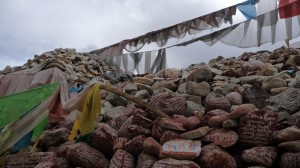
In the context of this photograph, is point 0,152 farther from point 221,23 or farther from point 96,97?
point 221,23

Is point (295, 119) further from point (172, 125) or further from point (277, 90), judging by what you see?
point (172, 125)

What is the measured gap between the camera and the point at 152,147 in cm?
353

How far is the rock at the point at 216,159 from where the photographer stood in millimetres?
3158

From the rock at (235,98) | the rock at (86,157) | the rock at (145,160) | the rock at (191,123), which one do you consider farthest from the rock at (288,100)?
the rock at (86,157)

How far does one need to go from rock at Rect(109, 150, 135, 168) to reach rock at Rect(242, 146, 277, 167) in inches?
45.3

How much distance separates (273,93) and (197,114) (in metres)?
1.19

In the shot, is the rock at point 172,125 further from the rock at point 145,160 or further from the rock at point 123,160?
the rock at point 123,160

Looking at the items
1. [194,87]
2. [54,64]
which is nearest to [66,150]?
[194,87]

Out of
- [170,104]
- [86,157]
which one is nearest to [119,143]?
[86,157]

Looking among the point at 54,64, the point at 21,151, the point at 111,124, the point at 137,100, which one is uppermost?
the point at 54,64

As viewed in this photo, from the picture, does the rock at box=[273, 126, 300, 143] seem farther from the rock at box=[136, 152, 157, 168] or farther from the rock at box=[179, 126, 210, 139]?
the rock at box=[136, 152, 157, 168]

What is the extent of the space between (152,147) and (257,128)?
1037mm

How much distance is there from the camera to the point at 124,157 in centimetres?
365

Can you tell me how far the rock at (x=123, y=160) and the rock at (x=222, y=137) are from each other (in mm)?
793
